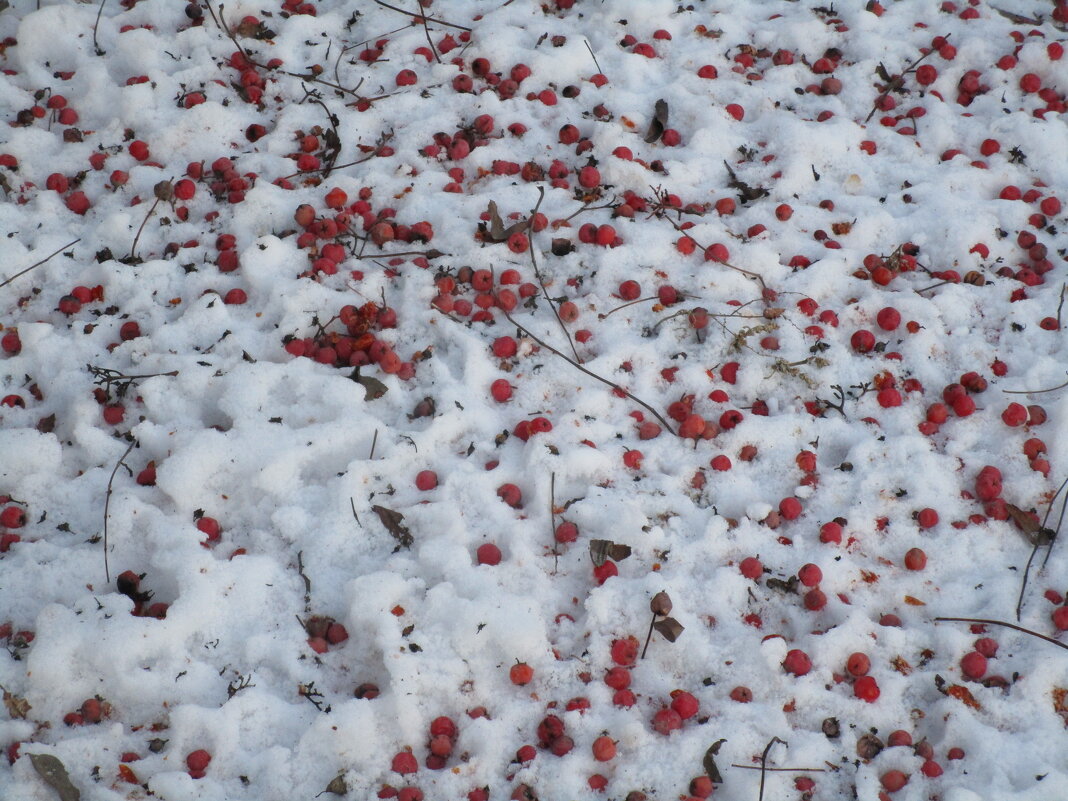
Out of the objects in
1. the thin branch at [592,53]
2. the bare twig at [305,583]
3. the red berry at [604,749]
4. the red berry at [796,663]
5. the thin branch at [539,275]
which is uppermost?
the thin branch at [592,53]

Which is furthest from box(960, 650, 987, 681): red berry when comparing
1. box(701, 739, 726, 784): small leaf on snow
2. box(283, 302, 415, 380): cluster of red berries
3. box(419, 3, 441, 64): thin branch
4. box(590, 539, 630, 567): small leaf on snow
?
box(419, 3, 441, 64): thin branch

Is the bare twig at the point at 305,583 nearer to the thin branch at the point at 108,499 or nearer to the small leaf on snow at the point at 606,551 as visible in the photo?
the thin branch at the point at 108,499

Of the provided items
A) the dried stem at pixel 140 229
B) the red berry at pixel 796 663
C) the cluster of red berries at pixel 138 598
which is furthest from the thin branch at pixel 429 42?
the red berry at pixel 796 663

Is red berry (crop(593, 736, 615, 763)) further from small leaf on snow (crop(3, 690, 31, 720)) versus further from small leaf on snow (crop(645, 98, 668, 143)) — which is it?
small leaf on snow (crop(645, 98, 668, 143))

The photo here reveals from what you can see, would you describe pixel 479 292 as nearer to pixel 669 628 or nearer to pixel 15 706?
pixel 669 628

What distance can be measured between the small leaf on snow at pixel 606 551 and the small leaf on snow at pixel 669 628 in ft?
0.99

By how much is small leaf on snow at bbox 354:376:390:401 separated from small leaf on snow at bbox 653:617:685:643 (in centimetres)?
154

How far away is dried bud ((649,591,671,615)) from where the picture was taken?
3115mm

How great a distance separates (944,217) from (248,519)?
142 inches

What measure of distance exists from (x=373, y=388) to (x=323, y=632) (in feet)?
3.59

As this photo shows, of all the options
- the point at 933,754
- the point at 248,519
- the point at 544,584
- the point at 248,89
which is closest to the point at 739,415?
the point at 544,584

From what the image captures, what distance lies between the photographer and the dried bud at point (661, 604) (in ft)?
10.2

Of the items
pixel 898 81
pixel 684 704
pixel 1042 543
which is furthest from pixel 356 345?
pixel 898 81

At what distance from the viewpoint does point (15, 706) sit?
293 cm
